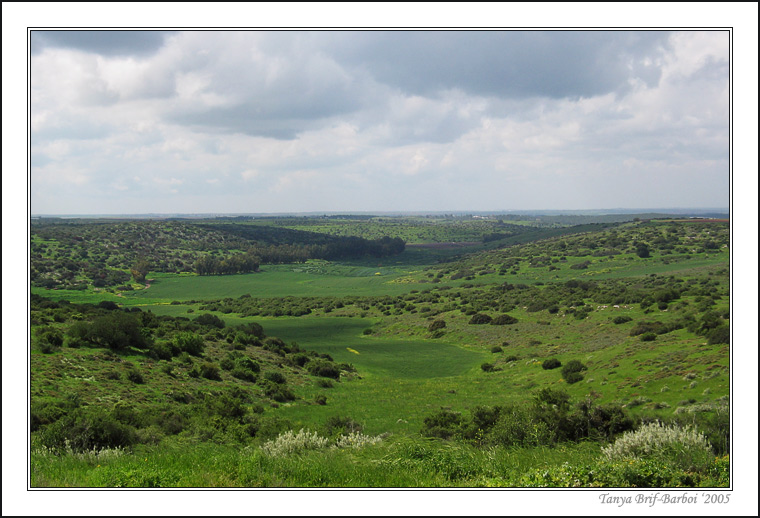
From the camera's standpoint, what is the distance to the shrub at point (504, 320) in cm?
5542

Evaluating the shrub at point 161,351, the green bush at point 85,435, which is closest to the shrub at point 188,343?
the shrub at point 161,351

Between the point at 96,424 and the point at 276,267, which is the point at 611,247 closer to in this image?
the point at 276,267

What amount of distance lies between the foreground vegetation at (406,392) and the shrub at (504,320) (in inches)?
34.0

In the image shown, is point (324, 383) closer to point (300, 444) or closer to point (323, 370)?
point (323, 370)

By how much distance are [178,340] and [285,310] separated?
51.0 meters

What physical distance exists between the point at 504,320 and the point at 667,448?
4813cm

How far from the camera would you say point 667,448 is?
9.23 m

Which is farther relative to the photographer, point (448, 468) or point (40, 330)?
point (40, 330)

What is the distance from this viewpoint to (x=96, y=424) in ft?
36.3

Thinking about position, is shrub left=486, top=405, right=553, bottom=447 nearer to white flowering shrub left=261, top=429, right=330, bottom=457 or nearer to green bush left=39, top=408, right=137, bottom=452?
white flowering shrub left=261, top=429, right=330, bottom=457

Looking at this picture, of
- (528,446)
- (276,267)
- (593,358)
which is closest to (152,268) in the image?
(276,267)

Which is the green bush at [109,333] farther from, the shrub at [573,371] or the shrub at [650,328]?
the shrub at [650,328]

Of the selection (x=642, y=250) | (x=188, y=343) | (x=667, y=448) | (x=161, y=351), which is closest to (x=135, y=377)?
(x=161, y=351)

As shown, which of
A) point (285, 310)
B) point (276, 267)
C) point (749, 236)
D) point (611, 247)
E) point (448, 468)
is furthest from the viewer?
point (276, 267)
